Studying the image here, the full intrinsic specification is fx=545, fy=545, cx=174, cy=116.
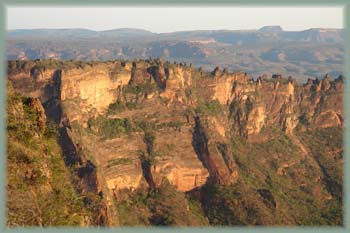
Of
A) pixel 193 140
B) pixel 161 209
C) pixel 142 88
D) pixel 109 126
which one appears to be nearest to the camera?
pixel 161 209

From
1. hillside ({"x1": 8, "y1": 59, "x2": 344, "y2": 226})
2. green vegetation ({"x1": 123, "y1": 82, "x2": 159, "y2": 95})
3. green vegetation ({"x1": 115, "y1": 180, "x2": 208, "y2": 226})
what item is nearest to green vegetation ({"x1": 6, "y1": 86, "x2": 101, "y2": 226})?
hillside ({"x1": 8, "y1": 59, "x2": 344, "y2": 226})

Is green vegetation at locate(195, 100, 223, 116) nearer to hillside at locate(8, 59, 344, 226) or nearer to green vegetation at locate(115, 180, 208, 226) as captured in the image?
hillside at locate(8, 59, 344, 226)

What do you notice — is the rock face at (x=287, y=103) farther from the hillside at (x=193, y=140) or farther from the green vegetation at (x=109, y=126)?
the green vegetation at (x=109, y=126)

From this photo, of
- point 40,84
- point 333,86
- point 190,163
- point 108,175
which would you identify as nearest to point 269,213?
point 190,163

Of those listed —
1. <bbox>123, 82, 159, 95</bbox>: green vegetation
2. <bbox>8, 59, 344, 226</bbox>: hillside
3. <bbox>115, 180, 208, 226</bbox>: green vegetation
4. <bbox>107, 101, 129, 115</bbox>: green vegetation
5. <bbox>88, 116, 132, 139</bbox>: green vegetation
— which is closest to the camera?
<bbox>115, 180, 208, 226</bbox>: green vegetation

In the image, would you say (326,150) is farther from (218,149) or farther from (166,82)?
(166,82)

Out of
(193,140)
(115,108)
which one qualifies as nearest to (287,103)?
(193,140)

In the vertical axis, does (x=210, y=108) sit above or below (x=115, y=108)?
below

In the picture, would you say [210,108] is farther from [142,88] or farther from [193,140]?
[142,88]
